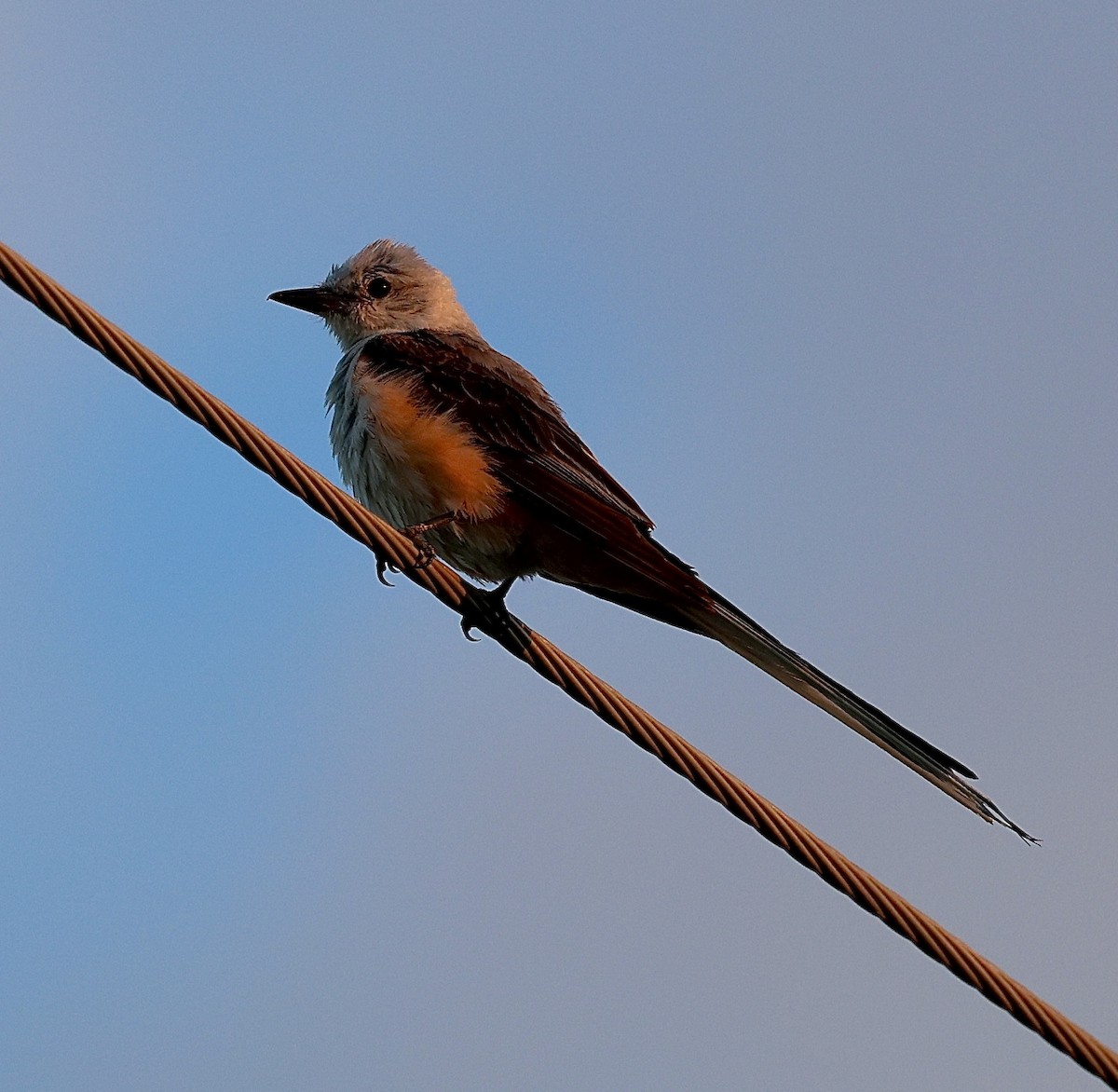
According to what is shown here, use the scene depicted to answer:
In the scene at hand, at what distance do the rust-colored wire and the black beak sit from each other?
3.59m

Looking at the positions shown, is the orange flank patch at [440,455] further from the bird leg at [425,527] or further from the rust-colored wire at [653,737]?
the rust-colored wire at [653,737]

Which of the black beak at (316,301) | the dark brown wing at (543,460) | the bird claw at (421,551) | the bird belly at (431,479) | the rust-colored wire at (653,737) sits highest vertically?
the black beak at (316,301)

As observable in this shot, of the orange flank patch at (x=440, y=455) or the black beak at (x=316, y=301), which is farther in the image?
the black beak at (x=316, y=301)

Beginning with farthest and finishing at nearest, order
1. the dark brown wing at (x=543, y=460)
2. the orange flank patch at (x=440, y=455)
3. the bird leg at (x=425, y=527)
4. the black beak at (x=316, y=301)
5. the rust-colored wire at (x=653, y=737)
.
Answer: the black beak at (x=316, y=301) < the orange flank patch at (x=440, y=455) < the dark brown wing at (x=543, y=460) < the bird leg at (x=425, y=527) < the rust-colored wire at (x=653, y=737)

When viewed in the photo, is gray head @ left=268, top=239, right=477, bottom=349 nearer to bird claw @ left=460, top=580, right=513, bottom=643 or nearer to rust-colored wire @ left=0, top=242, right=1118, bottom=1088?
bird claw @ left=460, top=580, right=513, bottom=643

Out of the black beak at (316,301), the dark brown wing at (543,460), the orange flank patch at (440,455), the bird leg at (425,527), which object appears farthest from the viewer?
the black beak at (316,301)

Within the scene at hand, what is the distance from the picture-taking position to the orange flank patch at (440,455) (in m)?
5.53

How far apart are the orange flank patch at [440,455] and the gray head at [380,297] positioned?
168cm

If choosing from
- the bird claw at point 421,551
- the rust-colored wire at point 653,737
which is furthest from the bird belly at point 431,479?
the rust-colored wire at point 653,737

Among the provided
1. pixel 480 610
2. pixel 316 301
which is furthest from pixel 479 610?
pixel 316 301

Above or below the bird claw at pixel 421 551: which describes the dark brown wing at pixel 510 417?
above

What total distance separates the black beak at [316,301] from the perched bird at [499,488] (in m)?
1.19

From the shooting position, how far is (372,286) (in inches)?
295

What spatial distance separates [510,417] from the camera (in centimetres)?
588
